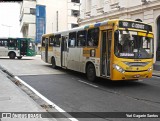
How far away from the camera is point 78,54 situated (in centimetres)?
1491

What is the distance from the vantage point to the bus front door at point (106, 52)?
11.7m

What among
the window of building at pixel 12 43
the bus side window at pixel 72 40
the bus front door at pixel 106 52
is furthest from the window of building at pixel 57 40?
the window of building at pixel 12 43

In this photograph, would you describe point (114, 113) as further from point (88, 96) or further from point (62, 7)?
point (62, 7)

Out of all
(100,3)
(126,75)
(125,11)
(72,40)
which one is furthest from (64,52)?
(100,3)

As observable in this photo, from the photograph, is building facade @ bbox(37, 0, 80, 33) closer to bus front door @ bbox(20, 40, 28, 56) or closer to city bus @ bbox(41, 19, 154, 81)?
bus front door @ bbox(20, 40, 28, 56)

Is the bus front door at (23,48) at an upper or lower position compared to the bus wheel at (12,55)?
upper

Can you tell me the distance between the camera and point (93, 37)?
515 inches

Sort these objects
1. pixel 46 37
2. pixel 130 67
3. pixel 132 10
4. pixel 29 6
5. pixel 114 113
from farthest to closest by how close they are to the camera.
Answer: pixel 29 6
pixel 132 10
pixel 46 37
pixel 130 67
pixel 114 113

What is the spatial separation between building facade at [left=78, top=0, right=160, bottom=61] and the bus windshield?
10.6 metres

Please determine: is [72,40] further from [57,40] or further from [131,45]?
[131,45]

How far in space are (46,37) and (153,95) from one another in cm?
1334

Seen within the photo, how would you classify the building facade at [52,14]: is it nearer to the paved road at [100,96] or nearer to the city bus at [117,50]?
the city bus at [117,50]

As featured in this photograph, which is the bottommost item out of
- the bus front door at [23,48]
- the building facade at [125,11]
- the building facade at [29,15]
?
the bus front door at [23,48]

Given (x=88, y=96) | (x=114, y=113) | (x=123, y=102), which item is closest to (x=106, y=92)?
(x=88, y=96)
